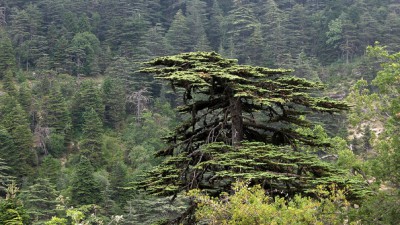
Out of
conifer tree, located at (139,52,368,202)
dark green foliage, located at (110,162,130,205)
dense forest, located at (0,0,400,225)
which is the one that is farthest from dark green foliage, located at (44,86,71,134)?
conifer tree, located at (139,52,368,202)

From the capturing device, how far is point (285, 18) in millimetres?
65562

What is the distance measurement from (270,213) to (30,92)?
43.5 m

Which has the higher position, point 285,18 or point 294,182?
point 285,18

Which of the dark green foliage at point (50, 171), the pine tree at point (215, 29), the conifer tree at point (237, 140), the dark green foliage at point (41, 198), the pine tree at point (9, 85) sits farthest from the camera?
the pine tree at point (215, 29)

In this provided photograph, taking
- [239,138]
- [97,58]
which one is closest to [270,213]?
[239,138]

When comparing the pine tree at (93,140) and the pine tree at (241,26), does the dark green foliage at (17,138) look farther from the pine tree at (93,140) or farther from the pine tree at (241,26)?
the pine tree at (241,26)

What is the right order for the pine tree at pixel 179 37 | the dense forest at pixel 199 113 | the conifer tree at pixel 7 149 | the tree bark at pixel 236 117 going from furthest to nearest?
the pine tree at pixel 179 37
the conifer tree at pixel 7 149
the tree bark at pixel 236 117
the dense forest at pixel 199 113

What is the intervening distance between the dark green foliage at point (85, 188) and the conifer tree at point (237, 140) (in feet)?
71.4

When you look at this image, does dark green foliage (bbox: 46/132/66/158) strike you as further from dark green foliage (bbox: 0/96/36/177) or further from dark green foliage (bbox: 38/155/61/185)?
dark green foliage (bbox: 38/155/61/185)

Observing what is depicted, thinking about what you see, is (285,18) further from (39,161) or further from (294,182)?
(294,182)

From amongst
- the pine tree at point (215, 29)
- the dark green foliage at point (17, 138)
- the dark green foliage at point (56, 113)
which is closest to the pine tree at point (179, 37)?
the pine tree at point (215, 29)

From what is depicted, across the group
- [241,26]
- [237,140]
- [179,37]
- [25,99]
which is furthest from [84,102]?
[237,140]

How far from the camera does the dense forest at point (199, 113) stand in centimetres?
1066

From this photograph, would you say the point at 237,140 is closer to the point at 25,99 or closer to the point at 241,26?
the point at 25,99
